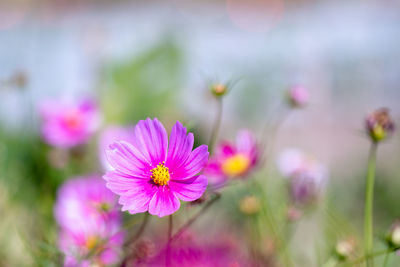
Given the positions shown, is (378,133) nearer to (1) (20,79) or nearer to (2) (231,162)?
(2) (231,162)

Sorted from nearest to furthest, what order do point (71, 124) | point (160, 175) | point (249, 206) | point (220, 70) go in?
point (160, 175) → point (249, 206) → point (71, 124) → point (220, 70)

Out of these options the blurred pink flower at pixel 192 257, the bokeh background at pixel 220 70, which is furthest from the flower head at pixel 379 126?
the bokeh background at pixel 220 70

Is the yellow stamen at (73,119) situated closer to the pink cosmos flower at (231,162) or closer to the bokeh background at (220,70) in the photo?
the bokeh background at (220,70)

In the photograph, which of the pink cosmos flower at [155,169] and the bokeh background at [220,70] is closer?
the pink cosmos flower at [155,169]

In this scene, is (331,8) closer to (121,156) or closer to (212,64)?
(212,64)

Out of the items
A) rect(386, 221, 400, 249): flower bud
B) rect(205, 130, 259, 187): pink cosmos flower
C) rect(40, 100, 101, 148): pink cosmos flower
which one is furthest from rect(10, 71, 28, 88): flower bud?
rect(386, 221, 400, 249): flower bud

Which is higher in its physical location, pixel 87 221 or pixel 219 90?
pixel 219 90

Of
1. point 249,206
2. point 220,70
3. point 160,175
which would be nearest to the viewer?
point 160,175

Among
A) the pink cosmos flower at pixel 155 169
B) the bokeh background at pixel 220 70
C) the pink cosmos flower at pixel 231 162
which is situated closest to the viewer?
the pink cosmos flower at pixel 155 169

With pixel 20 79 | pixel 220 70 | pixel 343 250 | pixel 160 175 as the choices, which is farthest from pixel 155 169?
pixel 220 70
